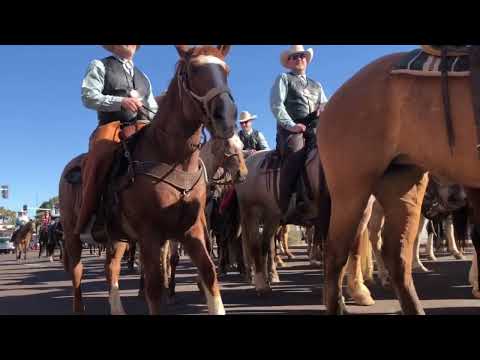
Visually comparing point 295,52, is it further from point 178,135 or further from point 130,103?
point 178,135

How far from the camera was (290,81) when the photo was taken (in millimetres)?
6066

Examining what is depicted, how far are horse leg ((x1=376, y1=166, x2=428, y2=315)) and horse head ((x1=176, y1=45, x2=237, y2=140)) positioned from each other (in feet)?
4.26

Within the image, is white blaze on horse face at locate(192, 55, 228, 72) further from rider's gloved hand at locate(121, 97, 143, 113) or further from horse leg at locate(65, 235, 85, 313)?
horse leg at locate(65, 235, 85, 313)

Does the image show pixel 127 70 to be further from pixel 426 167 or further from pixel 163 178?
pixel 426 167

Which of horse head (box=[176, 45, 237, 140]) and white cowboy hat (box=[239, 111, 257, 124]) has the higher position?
white cowboy hat (box=[239, 111, 257, 124])

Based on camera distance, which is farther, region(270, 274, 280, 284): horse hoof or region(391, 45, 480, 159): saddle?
region(270, 274, 280, 284): horse hoof

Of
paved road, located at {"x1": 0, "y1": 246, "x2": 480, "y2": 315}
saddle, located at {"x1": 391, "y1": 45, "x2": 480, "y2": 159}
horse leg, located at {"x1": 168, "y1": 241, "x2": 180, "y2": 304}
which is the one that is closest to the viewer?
saddle, located at {"x1": 391, "y1": 45, "x2": 480, "y2": 159}

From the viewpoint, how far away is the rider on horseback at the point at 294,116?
5781 millimetres

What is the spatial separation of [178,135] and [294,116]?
2804mm

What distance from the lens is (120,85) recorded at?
470 cm

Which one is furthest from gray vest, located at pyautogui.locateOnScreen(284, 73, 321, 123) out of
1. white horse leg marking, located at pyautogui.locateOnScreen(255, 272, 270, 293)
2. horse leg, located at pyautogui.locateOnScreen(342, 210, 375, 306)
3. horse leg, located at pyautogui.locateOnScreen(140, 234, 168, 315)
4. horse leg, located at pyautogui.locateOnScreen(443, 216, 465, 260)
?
horse leg, located at pyautogui.locateOnScreen(443, 216, 465, 260)

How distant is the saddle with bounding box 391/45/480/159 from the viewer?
2.58 m
